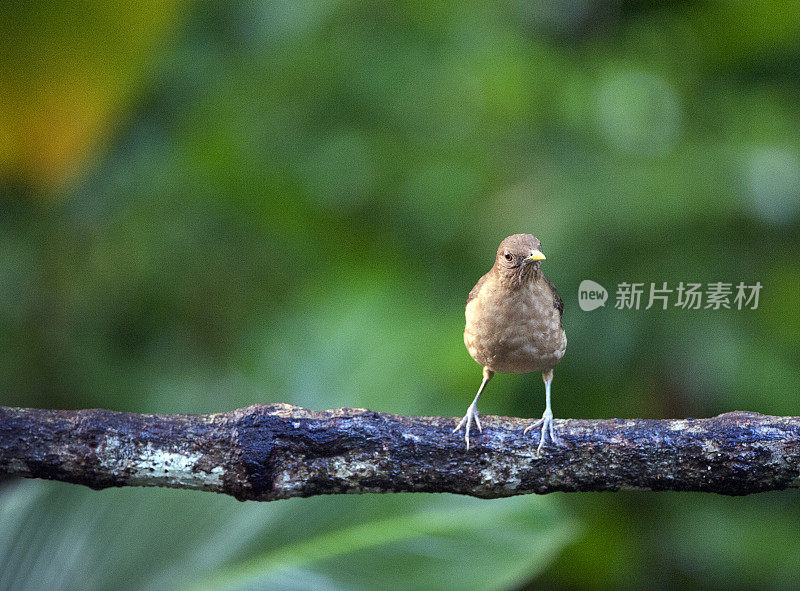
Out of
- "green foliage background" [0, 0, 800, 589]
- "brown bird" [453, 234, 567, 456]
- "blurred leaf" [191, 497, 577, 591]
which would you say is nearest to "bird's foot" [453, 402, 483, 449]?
"brown bird" [453, 234, 567, 456]

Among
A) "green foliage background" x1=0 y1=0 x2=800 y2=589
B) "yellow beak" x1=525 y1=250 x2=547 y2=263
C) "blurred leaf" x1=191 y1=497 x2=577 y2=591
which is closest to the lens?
"yellow beak" x1=525 y1=250 x2=547 y2=263

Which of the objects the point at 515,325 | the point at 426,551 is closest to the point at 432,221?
the point at 426,551

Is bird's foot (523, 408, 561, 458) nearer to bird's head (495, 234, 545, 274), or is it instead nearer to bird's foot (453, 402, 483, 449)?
bird's foot (453, 402, 483, 449)

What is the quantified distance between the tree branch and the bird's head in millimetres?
207

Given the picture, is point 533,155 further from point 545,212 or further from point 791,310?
point 791,310

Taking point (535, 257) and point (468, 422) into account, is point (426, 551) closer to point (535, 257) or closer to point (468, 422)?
point (468, 422)

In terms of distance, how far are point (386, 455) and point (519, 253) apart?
293 mm

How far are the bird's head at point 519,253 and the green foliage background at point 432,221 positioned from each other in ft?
2.79

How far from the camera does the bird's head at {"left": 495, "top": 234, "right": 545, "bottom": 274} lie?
0.94m

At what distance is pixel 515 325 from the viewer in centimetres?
99

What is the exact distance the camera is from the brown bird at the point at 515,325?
98cm

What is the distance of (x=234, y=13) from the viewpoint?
2607 millimetres

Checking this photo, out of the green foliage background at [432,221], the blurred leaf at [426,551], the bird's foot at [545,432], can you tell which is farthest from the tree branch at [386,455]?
the green foliage background at [432,221]

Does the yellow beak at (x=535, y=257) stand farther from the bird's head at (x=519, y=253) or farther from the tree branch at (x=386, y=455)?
the tree branch at (x=386, y=455)
